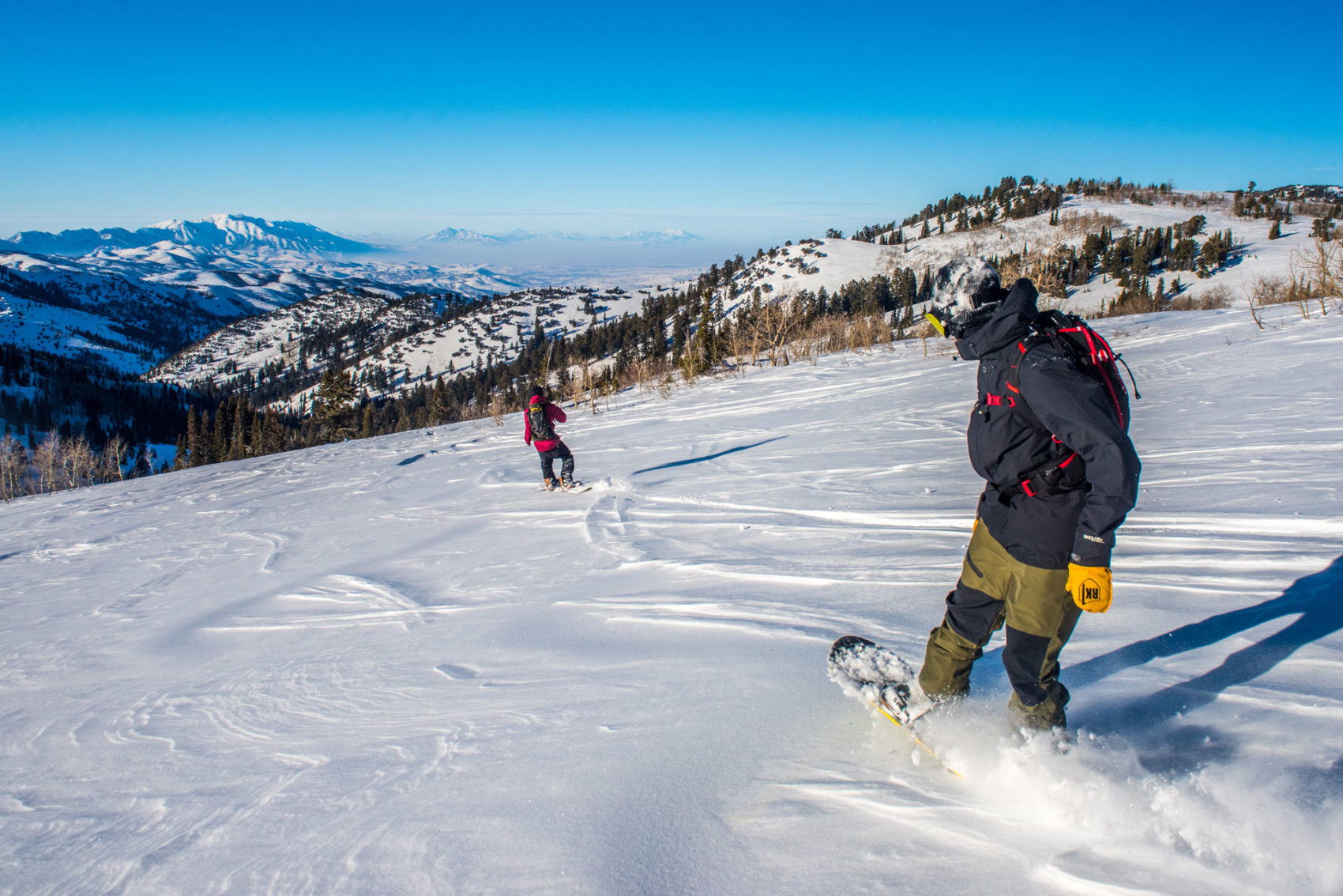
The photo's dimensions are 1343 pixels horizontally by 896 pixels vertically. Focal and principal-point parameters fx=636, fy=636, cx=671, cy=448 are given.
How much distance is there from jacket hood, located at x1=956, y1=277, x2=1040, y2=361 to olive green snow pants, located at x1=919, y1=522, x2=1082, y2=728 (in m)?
0.68

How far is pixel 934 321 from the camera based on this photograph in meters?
2.60

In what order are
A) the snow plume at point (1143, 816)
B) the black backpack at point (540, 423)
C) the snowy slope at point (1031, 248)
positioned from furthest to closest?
the snowy slope at point (1031, 248) < the black backpack at point (540, 423) < the snow plume at point (1143, 816)

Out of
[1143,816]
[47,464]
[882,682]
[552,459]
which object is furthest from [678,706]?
[47,464]

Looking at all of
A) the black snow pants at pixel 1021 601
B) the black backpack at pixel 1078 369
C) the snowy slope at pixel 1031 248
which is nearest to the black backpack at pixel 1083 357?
the black backpack at pixel 1078 369

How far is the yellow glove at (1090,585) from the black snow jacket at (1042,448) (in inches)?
1.0

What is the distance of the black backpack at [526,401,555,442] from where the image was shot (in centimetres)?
812

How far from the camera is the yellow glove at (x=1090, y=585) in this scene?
1.99 meters

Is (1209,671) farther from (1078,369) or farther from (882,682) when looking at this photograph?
(1078,369)

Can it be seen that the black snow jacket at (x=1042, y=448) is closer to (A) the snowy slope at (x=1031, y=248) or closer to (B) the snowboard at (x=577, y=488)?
(B) the snowboard at (x=577, y=488)

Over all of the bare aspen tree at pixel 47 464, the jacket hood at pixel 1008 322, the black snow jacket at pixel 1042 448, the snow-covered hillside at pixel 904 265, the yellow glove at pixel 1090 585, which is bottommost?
the bare aspen tree at pixel 47 464

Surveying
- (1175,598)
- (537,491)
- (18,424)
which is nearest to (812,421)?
(537,491)

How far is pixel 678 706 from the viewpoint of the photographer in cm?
300

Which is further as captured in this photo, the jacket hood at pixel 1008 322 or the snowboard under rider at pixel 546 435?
the snowboard under rider at pixel 546 435

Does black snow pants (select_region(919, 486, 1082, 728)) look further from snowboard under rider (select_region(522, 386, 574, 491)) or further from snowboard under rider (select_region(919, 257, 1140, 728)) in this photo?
snowboard under rider (select_region(522, 386, 574, 491))
